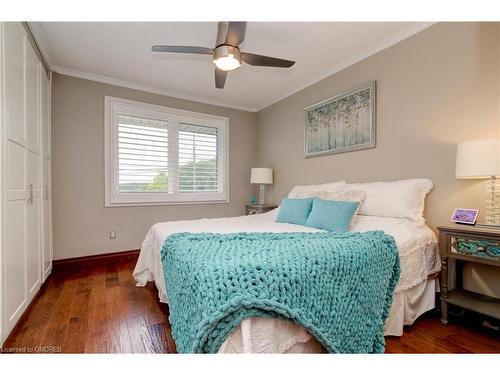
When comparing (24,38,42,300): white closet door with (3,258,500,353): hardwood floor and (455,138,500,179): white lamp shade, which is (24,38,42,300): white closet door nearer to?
(3,258,500,353): hardwood floor

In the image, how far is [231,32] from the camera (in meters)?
1.81

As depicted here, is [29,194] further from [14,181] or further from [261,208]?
[261,208]

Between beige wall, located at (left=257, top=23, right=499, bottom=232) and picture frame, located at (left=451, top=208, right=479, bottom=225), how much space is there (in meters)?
0.14

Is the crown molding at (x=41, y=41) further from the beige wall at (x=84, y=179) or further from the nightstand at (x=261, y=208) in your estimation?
the nightstand at (x=261, y=208)

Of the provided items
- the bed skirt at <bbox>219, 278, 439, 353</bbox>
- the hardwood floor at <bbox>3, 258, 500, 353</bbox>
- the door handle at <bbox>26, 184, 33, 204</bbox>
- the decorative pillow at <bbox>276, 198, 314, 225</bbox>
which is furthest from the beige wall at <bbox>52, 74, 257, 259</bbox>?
the bed skirt at <bbox>219, 278, 439, 353</bbox>

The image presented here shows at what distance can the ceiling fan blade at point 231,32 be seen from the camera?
1.74 metres

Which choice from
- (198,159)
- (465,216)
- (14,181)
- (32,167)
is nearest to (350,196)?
(465,216)

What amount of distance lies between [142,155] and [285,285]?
3248 millimetres

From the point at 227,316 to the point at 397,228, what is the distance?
159 centimetres

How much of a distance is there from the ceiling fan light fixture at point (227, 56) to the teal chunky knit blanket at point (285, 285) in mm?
1407

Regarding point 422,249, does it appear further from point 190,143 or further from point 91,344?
point 190,143

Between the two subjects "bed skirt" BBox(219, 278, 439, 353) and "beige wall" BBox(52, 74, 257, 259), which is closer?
"bed skirt" BBox(219, 278, 439, 353)

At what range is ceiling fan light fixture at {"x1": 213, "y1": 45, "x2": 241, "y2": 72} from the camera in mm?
1929
